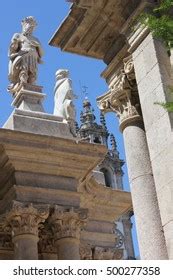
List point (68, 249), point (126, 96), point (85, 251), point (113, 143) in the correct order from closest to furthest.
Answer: point (126, 96), point (68, 249), point (85, 251), point (113, 143)

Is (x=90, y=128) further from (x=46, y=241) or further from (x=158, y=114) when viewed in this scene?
(x=158, y=114)

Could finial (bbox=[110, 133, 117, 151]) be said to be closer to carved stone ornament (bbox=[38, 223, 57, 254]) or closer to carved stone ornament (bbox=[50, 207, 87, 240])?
carved stone ornament (bbox=[38, 223, 57, 254])

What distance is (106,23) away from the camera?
1211cm

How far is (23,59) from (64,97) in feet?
5.88

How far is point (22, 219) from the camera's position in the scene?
57.4 ft

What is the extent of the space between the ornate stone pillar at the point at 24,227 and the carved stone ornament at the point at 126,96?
19.5ft

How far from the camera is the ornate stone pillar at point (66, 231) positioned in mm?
18000

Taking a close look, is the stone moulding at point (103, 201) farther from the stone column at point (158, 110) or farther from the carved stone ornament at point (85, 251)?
the stone column at point (158, 110)

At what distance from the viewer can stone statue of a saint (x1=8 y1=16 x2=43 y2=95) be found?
21.0 m

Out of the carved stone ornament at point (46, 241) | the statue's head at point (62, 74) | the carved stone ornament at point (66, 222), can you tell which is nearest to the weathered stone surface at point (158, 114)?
the carved stone ornament at point (66, 222)

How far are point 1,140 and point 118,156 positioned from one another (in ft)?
286

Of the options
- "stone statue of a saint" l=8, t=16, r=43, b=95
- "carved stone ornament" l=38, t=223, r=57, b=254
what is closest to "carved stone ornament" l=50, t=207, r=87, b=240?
"carved stone ornament" l=38, t=223, r=57, b=254

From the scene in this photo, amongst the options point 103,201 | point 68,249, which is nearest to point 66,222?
point 68,249

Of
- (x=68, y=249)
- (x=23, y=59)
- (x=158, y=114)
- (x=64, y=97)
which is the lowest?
(x=158, y=114)
